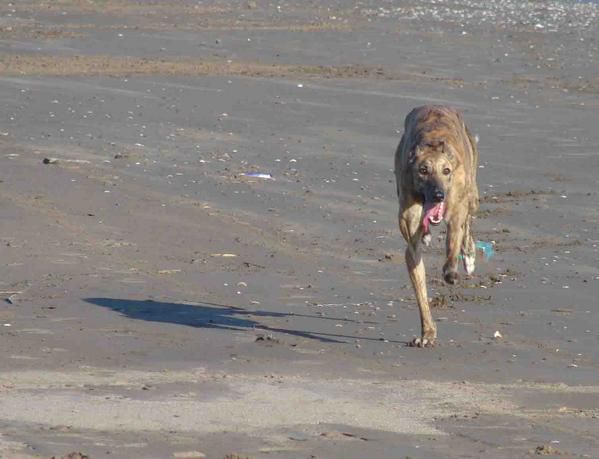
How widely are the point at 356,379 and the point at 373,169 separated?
22.6ft

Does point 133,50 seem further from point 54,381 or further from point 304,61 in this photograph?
point 54,381

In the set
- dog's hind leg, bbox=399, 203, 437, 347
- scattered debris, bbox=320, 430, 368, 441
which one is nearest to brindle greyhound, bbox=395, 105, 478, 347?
dog's hind leg, bbox=399, 203, 437, 347

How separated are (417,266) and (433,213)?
0.33 meters

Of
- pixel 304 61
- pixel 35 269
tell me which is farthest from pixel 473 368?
pixel 304 61

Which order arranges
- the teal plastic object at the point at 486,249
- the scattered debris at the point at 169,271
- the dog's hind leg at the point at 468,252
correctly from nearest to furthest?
the dog's hind leg at the point at 468,252 → the scattered debris at the point at 169,271 → the teal plastic object at the point at 486,249

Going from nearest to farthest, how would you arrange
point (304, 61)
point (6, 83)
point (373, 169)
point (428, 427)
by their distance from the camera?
point (428, 427) < point (373, 169) < point (6, 83) < point (304, 61)

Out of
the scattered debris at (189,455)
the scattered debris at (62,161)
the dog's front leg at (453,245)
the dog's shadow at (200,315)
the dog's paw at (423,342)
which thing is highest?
the dog's front leg at (453,245)

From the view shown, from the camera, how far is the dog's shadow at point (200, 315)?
9.44 metres

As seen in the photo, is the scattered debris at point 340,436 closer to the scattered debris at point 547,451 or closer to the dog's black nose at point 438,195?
the scattered debris at point 547,451

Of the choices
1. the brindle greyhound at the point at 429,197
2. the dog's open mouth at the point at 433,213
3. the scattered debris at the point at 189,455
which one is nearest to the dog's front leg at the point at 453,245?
the brindle greyhound at the point at 429,197

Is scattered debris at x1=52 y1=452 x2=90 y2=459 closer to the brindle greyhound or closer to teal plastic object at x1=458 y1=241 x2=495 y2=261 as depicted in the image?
the brindle greyhound

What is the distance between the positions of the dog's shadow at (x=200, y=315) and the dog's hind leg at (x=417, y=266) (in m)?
0.46

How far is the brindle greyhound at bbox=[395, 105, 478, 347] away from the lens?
938 cm

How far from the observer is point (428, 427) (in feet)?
23.5
